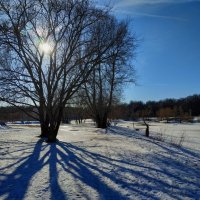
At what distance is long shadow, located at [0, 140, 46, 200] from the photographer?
280 inches

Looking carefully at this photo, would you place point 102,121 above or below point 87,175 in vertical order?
above

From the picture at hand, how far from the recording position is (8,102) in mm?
20000

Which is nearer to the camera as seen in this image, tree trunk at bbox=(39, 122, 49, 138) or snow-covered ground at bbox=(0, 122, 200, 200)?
snow-covered ground at bbox=(0, 122, 200, 200)

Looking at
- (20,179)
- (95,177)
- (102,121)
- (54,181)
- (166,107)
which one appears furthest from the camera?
(166,107)

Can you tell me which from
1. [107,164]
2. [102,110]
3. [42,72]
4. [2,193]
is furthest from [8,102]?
[102,110]

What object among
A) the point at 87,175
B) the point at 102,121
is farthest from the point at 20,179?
the point at 102,121

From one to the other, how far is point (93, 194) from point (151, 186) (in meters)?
1.72

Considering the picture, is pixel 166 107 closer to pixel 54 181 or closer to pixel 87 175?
pixel 87 175

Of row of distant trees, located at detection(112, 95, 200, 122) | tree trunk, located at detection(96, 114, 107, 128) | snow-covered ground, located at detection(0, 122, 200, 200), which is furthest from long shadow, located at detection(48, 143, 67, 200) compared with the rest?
row of distant trees, located at detection(112, 95, 200, 122)

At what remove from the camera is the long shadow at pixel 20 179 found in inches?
280

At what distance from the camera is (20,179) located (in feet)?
27.8

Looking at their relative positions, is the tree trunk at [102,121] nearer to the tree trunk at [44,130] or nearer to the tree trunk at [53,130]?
the tree trunk at [44,130]

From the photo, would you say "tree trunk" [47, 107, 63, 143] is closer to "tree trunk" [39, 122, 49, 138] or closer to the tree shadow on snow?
"tree trunk" [39, 122, 49, 138]

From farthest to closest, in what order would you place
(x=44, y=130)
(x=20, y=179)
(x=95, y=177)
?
(x=44, y=130)
(x=95, y=177)
(x=20, y=179)
